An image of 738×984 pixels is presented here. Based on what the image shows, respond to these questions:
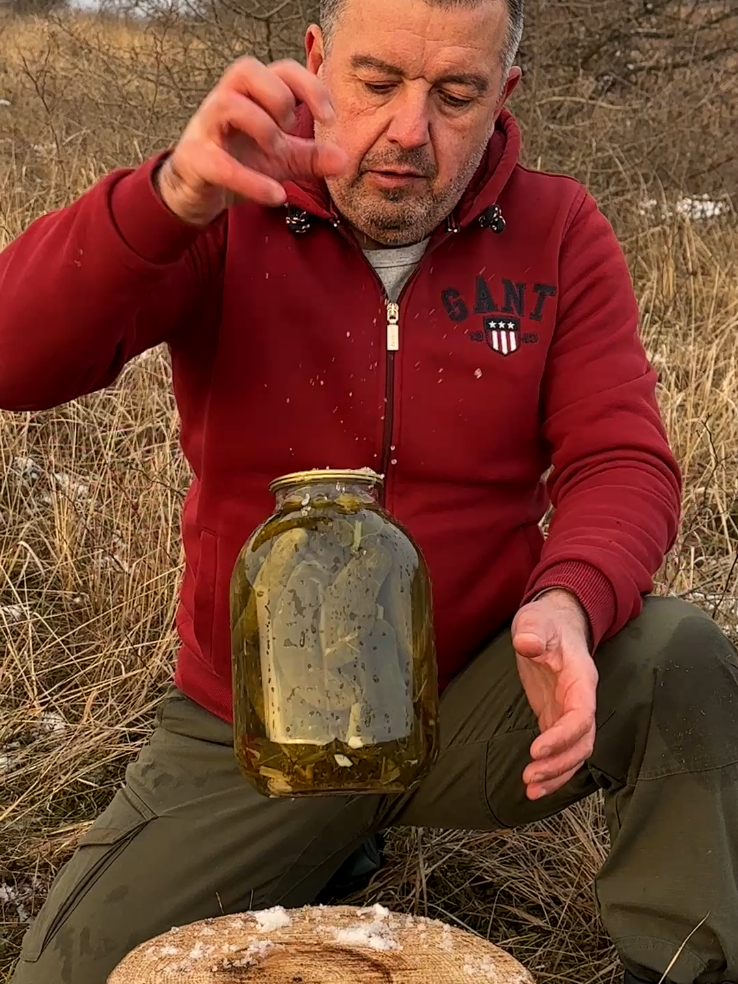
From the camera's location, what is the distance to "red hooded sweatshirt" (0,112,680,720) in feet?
6.34

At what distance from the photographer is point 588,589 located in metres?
1.68

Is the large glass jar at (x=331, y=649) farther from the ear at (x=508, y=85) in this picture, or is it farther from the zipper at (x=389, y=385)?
the ear at (x=508, y=85)

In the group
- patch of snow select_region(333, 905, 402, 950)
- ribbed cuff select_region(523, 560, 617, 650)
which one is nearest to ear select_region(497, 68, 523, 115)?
ribbed cuff select_region(523, 560, 617, 650)

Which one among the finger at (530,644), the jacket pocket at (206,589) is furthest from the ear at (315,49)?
the finger at (530,644)

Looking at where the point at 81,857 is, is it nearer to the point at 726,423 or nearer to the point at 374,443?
the point at 374,443

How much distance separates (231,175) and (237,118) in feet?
0.23

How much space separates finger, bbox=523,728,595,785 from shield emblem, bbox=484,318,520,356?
820 mm

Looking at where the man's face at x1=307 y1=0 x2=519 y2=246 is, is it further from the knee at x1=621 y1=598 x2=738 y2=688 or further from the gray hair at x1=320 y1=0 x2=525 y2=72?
the knee at x1=621 y1=598 x2=738 y2=688

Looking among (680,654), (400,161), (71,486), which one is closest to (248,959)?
(680,654)

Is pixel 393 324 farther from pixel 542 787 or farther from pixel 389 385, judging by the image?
pixel 542 787

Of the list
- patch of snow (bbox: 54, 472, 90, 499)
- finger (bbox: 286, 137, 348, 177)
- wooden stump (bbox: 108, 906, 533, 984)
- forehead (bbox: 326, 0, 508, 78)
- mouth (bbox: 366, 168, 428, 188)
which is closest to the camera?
finger (bbox: 286, 137, 348, 177)

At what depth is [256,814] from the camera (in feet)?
6.50

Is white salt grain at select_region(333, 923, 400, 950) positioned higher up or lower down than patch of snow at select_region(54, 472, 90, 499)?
lower down

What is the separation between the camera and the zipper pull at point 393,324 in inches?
76.5
